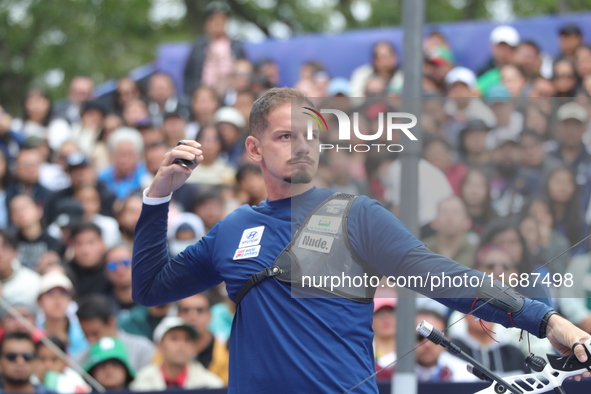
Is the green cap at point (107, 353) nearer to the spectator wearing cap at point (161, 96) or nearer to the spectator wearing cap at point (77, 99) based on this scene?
the spectator wearing cap at point (161, 96)

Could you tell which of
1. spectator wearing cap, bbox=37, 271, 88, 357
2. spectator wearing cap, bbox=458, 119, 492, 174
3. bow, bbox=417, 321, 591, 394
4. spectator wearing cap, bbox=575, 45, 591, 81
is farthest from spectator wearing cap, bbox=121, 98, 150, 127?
bow, bbox=417, 321, 591, 394

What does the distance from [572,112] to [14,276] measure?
5541mm

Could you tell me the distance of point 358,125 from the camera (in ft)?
11.1

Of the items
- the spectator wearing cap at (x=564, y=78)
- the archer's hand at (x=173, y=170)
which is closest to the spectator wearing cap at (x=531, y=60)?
the spectator wearing cap at (x=564, y=78)

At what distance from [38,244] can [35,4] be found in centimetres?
1287

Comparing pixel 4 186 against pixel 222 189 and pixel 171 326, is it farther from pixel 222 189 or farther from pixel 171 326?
Result: pixel 171 326

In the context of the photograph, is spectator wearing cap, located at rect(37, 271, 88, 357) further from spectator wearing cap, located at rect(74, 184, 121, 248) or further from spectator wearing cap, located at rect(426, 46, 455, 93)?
spectator wearing cap, located at rect(426, 46, 455, 93)

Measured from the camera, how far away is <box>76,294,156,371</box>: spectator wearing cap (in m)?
A: 6.80

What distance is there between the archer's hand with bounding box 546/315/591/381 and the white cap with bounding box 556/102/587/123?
0.96 meters

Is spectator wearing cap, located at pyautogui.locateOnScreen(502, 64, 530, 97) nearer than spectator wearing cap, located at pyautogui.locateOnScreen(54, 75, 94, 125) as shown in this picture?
Yes

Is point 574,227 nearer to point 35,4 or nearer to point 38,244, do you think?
point 38,244

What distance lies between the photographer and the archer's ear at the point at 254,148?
341 cm

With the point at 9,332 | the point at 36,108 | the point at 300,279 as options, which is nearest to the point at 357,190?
the point at 300,279

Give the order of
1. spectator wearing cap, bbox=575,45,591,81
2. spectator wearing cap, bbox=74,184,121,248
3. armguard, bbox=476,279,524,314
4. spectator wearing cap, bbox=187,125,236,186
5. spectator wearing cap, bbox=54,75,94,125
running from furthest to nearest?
spectator wearing cap, bbox=54,75,94,125 < spectator wearing cap, bbox=187,125,236,186 < spectator wearing cap, bbox=575,45,591,81 < spectator wearing cap, bbox=74,184,121,248 < armguard, bbox=476,279,524,314
